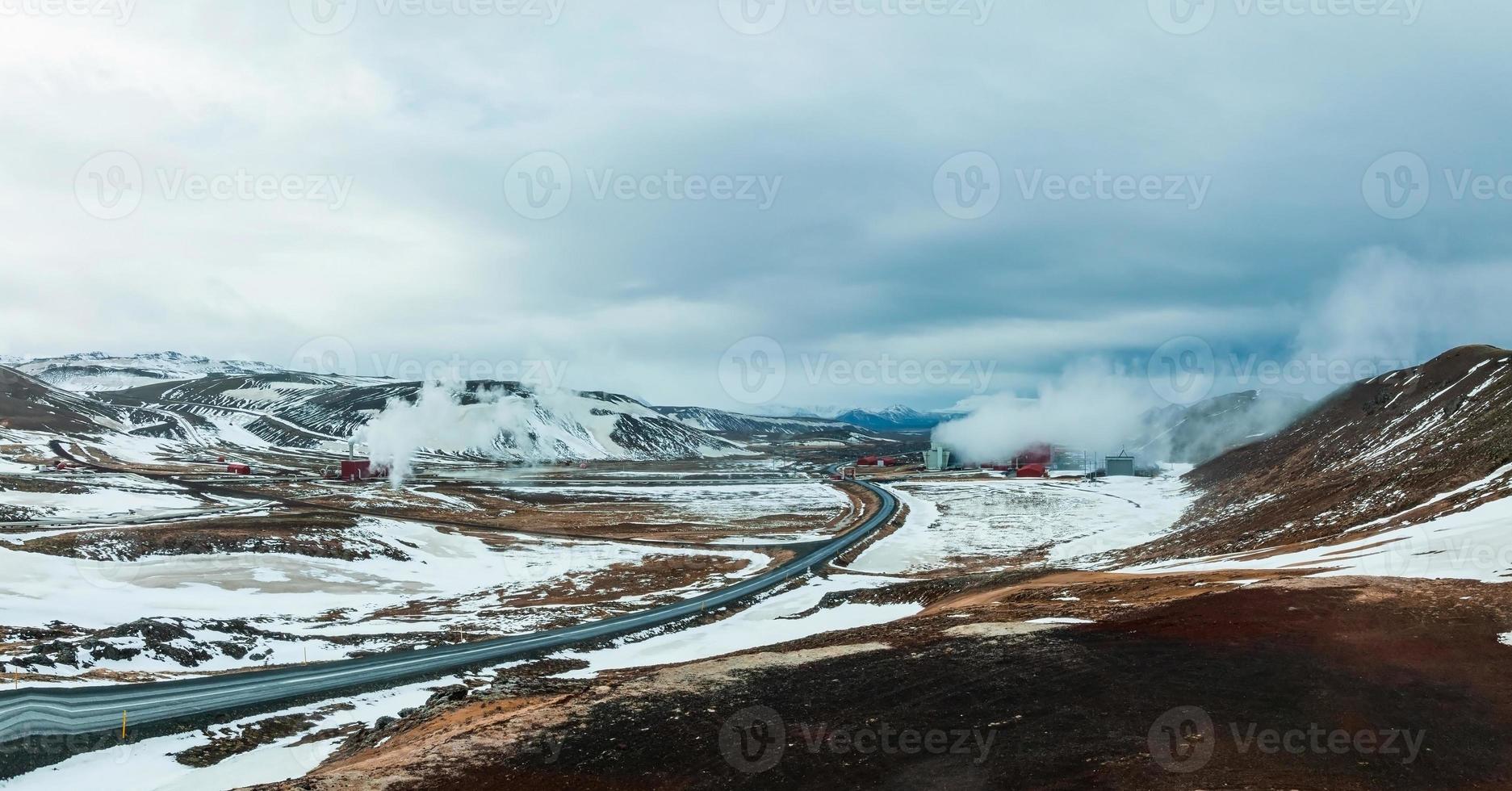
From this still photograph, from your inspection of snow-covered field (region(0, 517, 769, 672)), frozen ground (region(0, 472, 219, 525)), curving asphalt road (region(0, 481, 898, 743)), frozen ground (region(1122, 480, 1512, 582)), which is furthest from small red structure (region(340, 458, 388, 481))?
frozen ground (region(1122, 480, 1512, 582))

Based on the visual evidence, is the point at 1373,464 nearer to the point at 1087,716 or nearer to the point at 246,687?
the point at 1087,716

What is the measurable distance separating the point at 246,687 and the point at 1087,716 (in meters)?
35.1

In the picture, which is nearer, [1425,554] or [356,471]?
[1425,554]

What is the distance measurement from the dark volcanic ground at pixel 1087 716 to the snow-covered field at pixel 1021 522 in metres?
43.6

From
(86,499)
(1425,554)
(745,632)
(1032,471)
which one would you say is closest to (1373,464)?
(1425,554)

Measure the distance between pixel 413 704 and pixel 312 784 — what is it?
14766mm

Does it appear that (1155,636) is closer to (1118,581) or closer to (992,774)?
(992,774)

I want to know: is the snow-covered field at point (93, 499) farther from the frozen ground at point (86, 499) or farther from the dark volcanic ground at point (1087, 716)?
the dark volcanic ground at point (1087, 716)

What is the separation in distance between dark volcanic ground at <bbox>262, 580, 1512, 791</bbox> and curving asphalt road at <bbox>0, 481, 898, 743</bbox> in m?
12.0

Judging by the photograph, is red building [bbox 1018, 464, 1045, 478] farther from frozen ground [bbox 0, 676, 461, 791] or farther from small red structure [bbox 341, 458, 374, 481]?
frozen ground [bbox 0, 676, 461, 791]

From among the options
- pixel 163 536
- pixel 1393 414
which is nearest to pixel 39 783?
pixel 163 536

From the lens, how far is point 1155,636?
27875 mm

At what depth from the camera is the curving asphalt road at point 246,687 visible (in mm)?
28672

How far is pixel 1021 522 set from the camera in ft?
352
